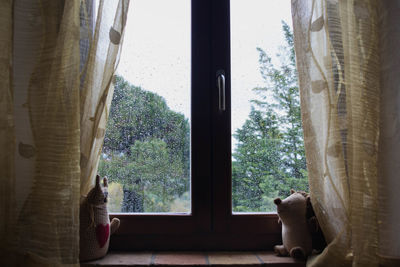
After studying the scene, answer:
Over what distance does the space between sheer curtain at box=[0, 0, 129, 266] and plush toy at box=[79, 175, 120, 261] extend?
6 centimetres

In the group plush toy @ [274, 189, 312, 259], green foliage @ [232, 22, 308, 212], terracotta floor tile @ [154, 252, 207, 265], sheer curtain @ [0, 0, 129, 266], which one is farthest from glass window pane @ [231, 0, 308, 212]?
sheer curtain @ [0, 0, 129, 266]

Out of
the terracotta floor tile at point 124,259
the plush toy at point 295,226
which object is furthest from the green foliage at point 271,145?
the terracotta floor tile at point 124,259

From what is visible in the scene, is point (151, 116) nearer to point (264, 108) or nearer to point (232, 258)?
point (264, 108)

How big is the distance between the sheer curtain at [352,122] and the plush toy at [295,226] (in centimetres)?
6

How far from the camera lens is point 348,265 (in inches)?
41.3

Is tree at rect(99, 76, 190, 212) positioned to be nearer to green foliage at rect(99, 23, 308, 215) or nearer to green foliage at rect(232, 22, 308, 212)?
green foliage at rect(99, 23, 308, 215)

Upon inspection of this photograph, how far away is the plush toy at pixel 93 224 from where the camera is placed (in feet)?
3.67

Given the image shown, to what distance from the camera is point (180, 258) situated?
1.19 meters

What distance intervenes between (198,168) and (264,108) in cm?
35

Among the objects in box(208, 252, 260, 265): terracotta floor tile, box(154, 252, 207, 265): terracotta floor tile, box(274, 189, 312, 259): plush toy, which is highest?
box(274, 189, 312, 259): plush toy

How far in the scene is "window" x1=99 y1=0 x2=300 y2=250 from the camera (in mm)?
1282

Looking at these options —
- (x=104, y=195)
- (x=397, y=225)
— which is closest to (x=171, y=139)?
(x=104, y=195)

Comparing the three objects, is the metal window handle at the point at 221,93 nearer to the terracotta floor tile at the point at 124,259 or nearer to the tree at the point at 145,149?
the tree at the point at 145,149

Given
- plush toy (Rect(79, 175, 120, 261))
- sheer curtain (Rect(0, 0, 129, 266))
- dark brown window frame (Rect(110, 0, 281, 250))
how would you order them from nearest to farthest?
sheer curtain (Rect(0, 0, 129, 266)) → plush toy (Rect(79, 175, 120, 261)) → dark brown window frame (Rect(110, 0, 281, 250))
